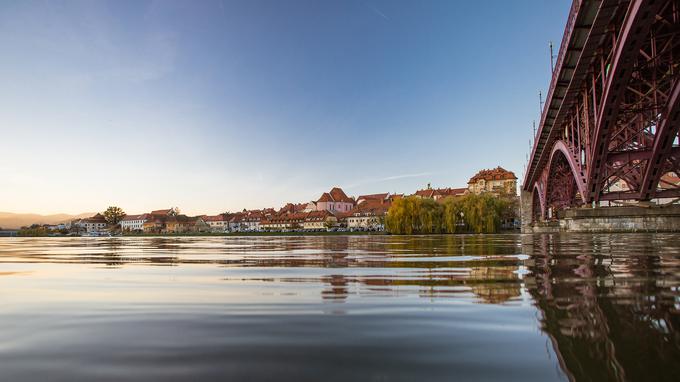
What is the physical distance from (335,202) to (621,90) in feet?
550

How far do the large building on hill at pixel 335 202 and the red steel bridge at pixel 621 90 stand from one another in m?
152

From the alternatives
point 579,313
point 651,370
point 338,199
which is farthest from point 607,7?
point 338,199

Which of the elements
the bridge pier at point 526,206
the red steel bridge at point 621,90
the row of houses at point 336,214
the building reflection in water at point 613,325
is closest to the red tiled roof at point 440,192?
the row of houses at point 336,214

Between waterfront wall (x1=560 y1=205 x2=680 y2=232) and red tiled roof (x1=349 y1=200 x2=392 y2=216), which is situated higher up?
red tiled roof (x1=349 y1=200 x2=392 y2=216)

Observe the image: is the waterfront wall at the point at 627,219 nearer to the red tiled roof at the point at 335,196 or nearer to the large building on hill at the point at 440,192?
the large building on hill at the point at 440,192

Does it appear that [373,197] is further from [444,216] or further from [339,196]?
[444,216]

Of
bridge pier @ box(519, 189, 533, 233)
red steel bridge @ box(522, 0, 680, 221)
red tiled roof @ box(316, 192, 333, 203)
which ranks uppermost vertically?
red tiled roof @ box(316, 192, 333, 203)

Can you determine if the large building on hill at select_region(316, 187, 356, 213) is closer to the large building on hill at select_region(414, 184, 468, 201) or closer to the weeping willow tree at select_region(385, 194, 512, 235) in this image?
the large building on hill at select_region(414, 184, 468, 201)

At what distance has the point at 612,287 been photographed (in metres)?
4.20

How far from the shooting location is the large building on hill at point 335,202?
7224 inches

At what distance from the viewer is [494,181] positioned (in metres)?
144

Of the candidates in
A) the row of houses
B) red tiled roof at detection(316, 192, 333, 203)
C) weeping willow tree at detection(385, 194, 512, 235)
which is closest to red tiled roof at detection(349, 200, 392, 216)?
the row of houses

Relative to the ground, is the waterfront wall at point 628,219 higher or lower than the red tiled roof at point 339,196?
lower

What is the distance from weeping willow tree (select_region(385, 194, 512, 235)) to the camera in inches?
2603
